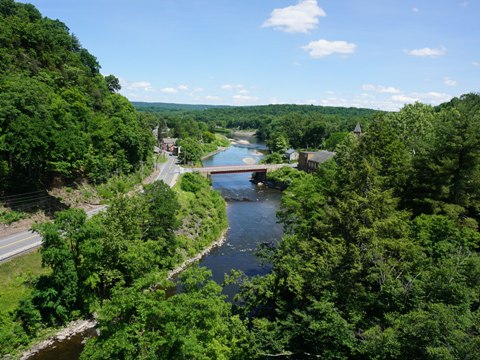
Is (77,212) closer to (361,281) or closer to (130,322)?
(130,322)

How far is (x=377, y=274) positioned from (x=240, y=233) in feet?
103

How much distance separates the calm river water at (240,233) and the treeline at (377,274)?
30.2ft

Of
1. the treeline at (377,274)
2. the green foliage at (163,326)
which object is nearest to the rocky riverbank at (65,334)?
the green foliage at (163,326)

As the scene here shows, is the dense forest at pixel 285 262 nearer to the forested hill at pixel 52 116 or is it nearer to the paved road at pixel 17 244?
the forested hill at pixel 52 116

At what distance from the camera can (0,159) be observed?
114 feet

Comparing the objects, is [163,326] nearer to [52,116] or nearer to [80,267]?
[80,267]

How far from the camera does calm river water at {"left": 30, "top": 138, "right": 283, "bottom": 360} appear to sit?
24.0 m

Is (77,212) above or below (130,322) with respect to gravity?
above

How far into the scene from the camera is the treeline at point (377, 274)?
1474 centimetres

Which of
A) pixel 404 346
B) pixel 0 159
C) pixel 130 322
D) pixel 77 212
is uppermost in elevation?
pixel 0 159

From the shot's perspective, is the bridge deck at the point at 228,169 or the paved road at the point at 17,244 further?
the bridge deck at the point at 228,169

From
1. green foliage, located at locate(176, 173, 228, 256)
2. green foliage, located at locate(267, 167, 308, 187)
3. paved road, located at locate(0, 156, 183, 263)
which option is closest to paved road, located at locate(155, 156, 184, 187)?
green foliage, located at locate(176, 173, 228, 256)

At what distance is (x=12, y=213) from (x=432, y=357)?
37931mm

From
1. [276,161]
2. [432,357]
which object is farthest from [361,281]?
[276,161]
